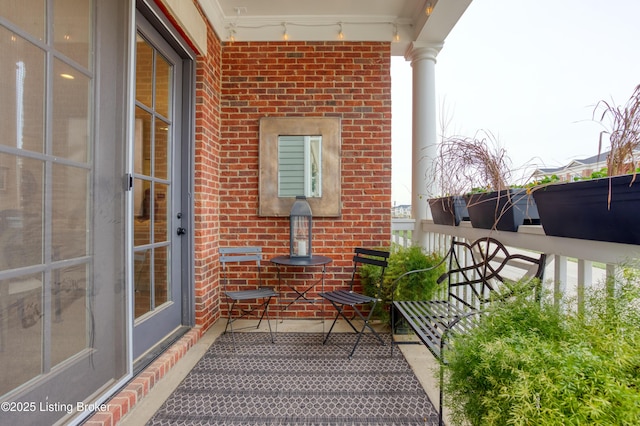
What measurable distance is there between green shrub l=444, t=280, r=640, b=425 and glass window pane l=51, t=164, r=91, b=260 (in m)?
1.69

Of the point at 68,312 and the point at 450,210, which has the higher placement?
the point at 450,210

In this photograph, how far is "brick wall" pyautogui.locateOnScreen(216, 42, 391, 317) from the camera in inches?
118

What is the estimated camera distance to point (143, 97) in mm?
2041

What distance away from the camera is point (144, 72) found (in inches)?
81.4

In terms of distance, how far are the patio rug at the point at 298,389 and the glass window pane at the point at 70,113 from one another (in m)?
1.42

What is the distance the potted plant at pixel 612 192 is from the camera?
94 cm

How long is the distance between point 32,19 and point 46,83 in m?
0.24

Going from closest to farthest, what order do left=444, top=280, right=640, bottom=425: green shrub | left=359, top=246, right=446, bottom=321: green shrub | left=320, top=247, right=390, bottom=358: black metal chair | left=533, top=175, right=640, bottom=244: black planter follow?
left=444, top=280, right=640, bottom=425: green shrub, left=533, top=175, right=640, bottom=244: black planter, left=320, top=247, right=390, bottom=358: black metal chair, left=359, top=246, right=446, bottom=321: green shrub

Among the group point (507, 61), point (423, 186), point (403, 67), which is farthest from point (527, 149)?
point (403, 67)

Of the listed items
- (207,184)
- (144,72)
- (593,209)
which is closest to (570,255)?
(593,209)

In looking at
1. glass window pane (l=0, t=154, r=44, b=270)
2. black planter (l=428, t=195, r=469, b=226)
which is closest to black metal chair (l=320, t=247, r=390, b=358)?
black planter (l=428, t=195, r=469, b=226)

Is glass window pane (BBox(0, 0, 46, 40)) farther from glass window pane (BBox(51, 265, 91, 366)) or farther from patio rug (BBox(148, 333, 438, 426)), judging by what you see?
patio rug (BBox(148, 333, 438, 426))

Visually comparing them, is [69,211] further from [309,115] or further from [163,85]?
[309,115]

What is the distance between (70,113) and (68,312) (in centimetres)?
92
